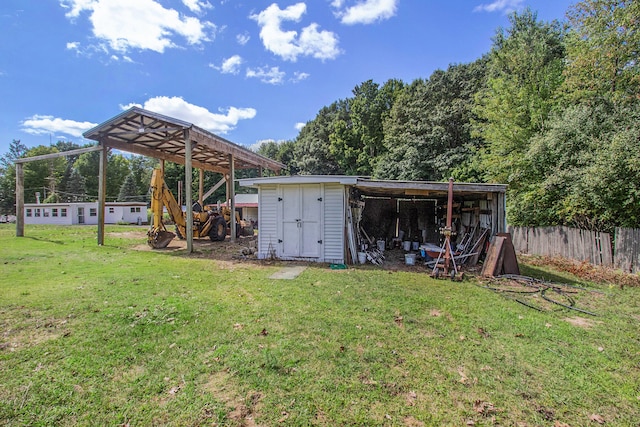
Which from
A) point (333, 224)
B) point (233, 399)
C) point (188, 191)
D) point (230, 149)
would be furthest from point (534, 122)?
point (233, 399)

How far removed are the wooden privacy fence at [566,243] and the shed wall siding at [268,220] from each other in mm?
8765

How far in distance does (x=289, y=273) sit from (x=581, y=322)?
5306 millimetres

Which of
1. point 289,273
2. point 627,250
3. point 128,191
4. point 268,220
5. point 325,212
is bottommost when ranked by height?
point 289,273

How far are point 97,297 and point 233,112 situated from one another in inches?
2123

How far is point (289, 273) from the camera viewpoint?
6840 mm

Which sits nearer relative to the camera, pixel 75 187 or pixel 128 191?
pixel 128 191

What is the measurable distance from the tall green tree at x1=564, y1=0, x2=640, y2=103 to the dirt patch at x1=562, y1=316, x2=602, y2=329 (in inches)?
347

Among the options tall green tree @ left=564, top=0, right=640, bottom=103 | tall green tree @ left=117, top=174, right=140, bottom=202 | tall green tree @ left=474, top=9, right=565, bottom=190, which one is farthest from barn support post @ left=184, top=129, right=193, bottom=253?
tall green tree @ left=117, top=174, right=140, bottom=202

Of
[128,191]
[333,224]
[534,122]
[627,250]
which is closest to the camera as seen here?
[627,250]

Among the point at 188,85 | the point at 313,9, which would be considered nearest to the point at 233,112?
the point at 188,85

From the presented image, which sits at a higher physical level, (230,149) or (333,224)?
(230,149)

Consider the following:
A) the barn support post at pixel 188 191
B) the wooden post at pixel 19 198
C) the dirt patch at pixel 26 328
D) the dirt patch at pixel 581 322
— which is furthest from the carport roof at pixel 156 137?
the dirt patch at pixel 581 322

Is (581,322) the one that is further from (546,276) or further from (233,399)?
(233,399)

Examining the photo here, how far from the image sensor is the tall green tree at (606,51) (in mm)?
9023
